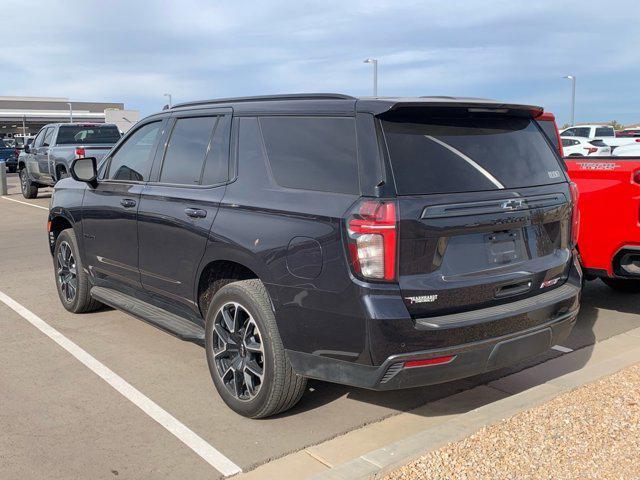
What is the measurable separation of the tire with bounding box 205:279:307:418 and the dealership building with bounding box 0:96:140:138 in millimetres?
58206

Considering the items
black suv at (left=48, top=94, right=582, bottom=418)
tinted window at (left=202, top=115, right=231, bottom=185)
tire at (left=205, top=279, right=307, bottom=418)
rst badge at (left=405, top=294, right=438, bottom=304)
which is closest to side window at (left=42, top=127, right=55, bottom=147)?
black suv at (left=48, top=94, right=582, bottom=418)

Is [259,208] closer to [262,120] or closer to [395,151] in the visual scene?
[262,120]

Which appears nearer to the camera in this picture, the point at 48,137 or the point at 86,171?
the point at 86,171

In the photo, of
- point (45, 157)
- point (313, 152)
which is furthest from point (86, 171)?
point (45, 157)

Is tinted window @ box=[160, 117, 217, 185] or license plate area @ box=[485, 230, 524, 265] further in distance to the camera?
tinted window @ box=[160, 117, 217, 185]

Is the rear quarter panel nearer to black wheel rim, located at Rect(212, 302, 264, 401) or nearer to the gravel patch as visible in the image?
the gravel patch

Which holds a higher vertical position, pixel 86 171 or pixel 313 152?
pixel 313 152

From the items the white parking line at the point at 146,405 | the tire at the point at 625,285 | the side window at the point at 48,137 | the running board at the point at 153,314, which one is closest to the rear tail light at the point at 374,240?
the white parking line at the point at 146,405

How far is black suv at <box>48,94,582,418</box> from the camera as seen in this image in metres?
3.24

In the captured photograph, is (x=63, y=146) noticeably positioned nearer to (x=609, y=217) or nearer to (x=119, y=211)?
(x=119, y=211)

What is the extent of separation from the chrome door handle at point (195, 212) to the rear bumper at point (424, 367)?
1.14 meters

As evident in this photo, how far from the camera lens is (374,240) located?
3186 mm

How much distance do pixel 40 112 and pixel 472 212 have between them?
253 ft

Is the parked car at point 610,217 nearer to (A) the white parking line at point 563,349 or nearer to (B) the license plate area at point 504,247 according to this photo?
(A) the white parking line at point 563,349
